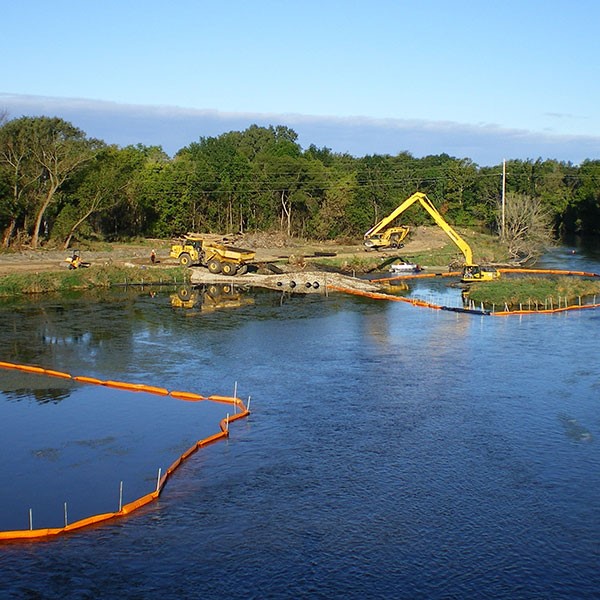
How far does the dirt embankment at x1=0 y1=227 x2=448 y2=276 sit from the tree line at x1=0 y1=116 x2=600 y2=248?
3.21 meters

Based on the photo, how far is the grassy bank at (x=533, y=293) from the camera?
4591cm

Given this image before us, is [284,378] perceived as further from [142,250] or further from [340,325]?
[142,250]

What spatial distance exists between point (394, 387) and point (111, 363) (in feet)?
36.1

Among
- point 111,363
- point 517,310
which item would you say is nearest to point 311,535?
point 111,363

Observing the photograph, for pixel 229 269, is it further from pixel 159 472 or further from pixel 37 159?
pixel 159 472

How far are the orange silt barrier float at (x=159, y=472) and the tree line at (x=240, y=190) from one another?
31.9 metres

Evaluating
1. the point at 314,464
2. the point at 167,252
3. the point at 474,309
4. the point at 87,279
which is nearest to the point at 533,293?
the point at 474,309

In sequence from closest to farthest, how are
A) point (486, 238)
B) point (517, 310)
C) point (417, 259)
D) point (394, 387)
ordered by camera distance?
point (394, 387) → point (517, 310) → point (417, 259) → point (486, 238)

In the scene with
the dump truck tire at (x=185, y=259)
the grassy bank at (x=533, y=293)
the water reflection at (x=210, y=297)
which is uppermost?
the dump truck tire at (x=185, y=259)

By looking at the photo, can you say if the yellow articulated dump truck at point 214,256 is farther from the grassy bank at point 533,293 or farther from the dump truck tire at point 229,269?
the grassy bank at point 533,293

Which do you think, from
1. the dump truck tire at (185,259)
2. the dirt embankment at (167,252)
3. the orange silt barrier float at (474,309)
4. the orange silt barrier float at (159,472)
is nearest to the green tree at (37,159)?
the dirt embankment at (167,252)

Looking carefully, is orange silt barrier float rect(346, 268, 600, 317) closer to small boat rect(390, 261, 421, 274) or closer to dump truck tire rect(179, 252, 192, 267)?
small boat rect(390, 261, 421, 274)

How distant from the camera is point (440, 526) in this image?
18.0 meters

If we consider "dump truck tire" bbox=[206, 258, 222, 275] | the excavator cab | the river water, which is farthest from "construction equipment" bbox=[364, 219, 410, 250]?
the river water
